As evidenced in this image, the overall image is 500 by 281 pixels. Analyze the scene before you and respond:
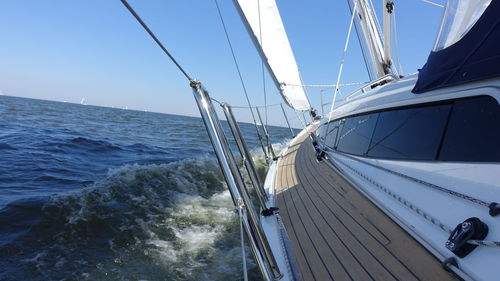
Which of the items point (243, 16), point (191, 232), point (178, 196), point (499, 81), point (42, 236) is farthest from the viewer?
point (178, 196)

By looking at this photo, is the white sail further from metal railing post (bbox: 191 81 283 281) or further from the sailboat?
metal railing post (bbox: 191 81 283 281)

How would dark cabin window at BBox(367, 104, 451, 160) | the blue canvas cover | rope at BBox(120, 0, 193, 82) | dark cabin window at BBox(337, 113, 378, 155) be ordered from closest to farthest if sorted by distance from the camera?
rope at BBox(120, 0, 193, 82)
the blue canvas cover
dark cabin window at BBox(367, 104, 451, 160)
dark cabin window at BBox(337, 113, 378, 155)

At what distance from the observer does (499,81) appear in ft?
5.84

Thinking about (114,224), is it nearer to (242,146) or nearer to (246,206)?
(242,146)

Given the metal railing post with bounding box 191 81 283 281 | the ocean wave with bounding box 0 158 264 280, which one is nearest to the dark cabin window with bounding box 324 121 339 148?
the ocean wave with bounding box 0 158 264 280

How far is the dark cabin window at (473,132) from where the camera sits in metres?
1.79

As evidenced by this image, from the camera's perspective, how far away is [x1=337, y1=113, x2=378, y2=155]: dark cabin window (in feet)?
11.9

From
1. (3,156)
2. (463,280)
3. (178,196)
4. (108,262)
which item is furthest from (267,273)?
(3,156)

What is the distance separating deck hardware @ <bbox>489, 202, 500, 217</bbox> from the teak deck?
40 centimetres

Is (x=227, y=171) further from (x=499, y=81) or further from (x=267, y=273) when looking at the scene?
(x=499, y=81)

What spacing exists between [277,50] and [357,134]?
416cm

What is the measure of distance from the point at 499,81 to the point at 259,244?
5.69 ft

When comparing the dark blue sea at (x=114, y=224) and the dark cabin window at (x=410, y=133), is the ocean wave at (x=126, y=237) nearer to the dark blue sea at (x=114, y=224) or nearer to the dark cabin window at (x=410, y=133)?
the dark blue sea at (x=114, y=224)

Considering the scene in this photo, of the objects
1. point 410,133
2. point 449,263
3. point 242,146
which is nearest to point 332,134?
point 410,133
